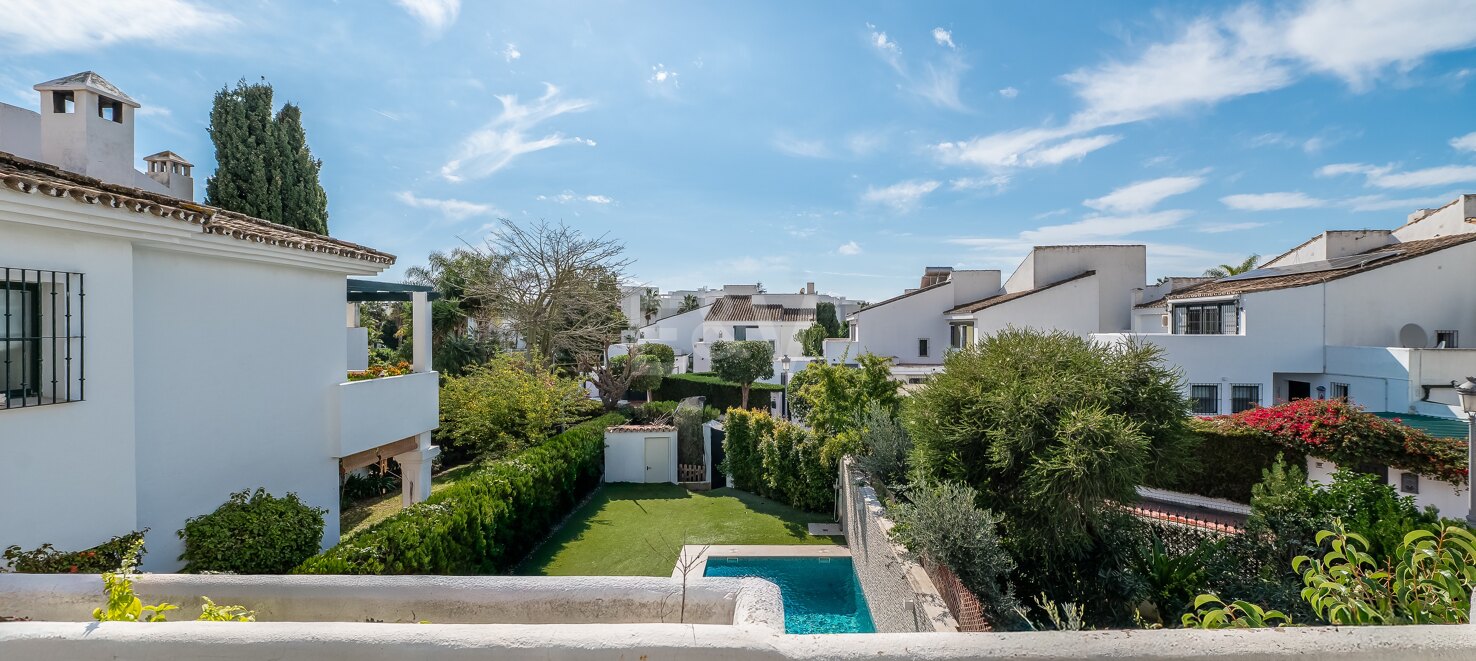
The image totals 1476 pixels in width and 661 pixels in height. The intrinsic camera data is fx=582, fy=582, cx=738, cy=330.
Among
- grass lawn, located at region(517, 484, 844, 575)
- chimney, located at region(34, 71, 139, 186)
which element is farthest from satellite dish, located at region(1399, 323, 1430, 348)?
chimney, located at region(34, 71, 139, 186)

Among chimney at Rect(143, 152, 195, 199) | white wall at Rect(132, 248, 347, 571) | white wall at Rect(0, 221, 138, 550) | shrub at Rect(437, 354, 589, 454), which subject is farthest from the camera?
shrub at Rect(437, 354, 589, 454)

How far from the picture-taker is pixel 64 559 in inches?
215

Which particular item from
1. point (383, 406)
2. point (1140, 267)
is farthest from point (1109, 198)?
point (383, 406)

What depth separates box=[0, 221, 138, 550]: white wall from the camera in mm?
5441

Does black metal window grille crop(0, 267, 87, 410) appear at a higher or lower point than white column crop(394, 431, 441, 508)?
higher

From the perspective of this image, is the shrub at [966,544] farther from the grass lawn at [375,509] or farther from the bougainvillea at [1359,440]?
the grass lawn at [375,509]

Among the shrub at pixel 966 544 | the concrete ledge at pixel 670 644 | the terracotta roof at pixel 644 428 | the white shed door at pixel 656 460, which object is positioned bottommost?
the white shed door at pixel 656 460

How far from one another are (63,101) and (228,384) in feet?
18.4

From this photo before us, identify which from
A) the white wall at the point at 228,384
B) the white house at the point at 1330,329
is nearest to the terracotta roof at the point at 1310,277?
the white house at the point at 1330,329

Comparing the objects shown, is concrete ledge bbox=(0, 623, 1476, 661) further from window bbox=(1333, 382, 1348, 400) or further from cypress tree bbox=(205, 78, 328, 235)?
cypress tree bbox=(205, 78, 328, 235)

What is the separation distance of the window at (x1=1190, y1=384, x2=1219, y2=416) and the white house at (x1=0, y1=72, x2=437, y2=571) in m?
22.4

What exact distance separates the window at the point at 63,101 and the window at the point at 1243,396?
28359mm

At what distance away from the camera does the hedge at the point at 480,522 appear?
7797 millimetres

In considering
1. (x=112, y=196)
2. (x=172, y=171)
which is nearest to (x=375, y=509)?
(x=172, y=171)
